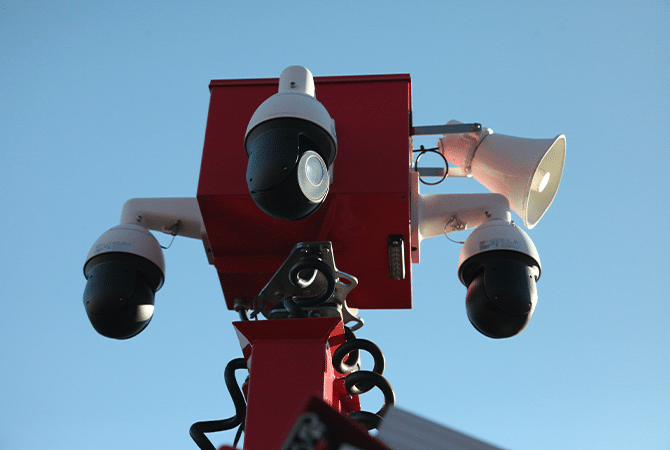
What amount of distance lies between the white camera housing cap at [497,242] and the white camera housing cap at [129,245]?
1.28 metres

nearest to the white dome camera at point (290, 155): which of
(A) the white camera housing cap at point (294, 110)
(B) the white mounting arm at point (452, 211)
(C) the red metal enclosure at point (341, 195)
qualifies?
(A) the white camera housing cap at point (294, 110)

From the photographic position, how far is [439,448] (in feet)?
5.42

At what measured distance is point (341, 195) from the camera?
8.93 feet

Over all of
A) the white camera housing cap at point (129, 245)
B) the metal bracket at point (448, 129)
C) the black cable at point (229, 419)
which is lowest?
the black cable at point (229, 419)

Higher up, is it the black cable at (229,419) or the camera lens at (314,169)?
the camera lens at (314,169)

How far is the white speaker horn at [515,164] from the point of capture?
315 centimetres

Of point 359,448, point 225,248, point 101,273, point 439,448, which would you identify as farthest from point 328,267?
point 359,448

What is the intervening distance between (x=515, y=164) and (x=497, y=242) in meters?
0.53

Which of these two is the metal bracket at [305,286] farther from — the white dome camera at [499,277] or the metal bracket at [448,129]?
the metal bracket at [448,129]

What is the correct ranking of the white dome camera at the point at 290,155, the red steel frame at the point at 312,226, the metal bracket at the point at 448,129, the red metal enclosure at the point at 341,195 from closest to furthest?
the white dome camera at the point at 290,155 → the red steel frame at the point at 312,226 → the red metal enclosure at the point at 341,195 → the metal bracket at the point at 448,129

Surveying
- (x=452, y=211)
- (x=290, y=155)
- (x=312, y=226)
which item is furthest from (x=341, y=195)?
(x=452, y=211)

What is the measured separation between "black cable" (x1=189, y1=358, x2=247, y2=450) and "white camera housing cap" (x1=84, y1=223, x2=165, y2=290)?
0.49 m

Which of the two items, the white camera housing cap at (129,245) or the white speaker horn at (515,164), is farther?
the white speaker horn at (515,164)

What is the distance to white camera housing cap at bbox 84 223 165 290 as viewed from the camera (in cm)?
290
